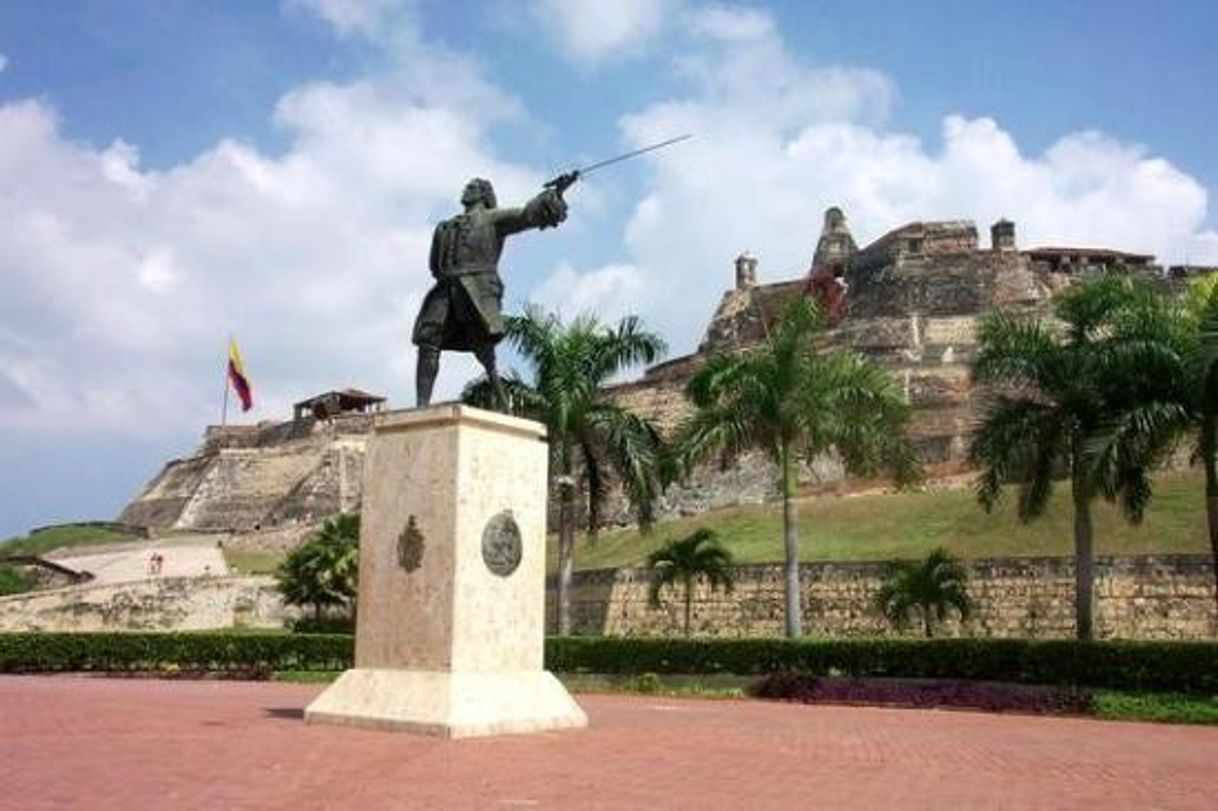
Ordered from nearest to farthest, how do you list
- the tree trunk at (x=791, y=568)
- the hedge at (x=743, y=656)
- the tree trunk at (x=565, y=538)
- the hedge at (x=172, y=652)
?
the hedge at (x=743, y=656)
the tree trunk at (x=791, y=568)
the tree trunk at (x=565, y=538)
the hedge at (x=172, y=652)

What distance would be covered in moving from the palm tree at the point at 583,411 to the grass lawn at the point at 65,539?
37.8 m

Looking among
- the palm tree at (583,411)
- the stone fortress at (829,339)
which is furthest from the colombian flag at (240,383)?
the palm tree at (583,411)

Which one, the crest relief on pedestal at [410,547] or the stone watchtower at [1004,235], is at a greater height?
the stone watchtower at [1004,235]

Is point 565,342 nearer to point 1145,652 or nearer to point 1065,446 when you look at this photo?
point 1065,446

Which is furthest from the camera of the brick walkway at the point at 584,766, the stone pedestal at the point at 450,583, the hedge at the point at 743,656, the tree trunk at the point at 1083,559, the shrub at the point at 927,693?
the tree trunk at the point at 1083,559

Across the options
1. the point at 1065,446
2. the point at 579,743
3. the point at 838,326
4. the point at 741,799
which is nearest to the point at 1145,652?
the point at 1065,446

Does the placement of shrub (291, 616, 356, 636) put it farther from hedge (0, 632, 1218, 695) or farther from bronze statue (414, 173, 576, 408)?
bronze statue (414, 173, 576, 408)

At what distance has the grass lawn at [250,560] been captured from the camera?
47.5 meters

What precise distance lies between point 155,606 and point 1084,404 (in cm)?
2999

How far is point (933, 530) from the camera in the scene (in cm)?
3266

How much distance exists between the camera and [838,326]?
209ft

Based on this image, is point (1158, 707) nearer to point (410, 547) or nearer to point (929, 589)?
point (929, 589)

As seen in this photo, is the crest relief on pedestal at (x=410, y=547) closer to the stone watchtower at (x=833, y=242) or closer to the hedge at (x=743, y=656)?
the hedge at (x=743, y=656)

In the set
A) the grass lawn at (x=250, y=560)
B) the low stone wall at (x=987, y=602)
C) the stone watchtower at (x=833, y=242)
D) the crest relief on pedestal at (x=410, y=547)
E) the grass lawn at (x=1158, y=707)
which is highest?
the stone watchtower at (x=833, y=242)
